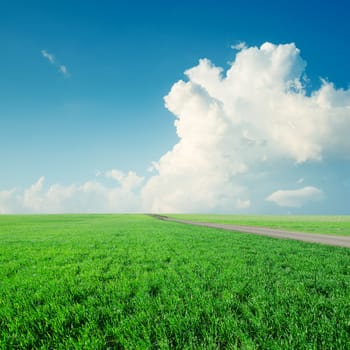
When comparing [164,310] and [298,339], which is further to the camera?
[164,310]

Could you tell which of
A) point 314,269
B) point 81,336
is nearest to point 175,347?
point 81,336

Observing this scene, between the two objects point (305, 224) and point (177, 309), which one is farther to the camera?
point (305, 224)

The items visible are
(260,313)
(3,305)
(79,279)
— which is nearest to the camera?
(260,313)

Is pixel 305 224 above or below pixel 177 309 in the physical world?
below

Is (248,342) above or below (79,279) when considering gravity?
above

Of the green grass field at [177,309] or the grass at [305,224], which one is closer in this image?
the green grass field at [177,309]

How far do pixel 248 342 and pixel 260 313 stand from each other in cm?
106

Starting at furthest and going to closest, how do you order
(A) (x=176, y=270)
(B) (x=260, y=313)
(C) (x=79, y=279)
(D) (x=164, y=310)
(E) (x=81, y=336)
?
(A) (x=176, y=270), (C) (x=79, y=279), (D) (x=164, y=310), (B) (x=260, y=313), (E) (x=81, y=336)

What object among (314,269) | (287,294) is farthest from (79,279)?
(314,269)

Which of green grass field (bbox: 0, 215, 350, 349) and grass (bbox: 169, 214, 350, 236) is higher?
green grass field (bbox: 0, 215, 350, 349)

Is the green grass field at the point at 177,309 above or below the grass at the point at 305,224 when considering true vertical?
above

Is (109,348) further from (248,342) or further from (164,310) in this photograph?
(248,342)

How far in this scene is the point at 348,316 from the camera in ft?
14.0

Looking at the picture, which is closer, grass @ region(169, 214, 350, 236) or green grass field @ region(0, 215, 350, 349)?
green grass field @ region(0, 215, 350, 349)
